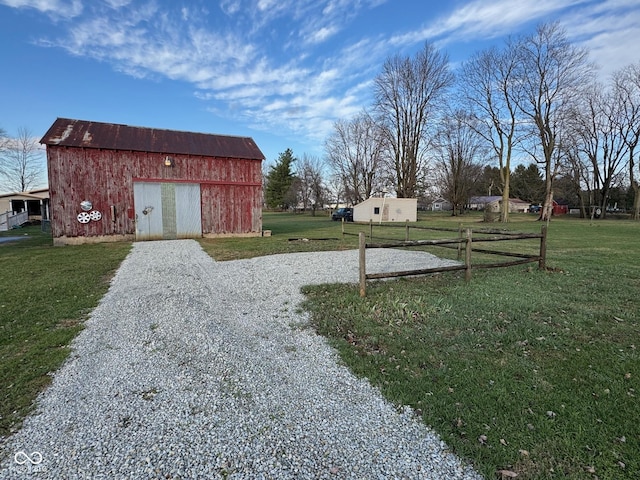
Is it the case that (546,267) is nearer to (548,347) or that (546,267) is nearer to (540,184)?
(548,347)

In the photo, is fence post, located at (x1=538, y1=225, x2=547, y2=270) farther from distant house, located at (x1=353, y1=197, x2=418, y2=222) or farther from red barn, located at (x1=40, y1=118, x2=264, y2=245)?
distant house, located at (x1=353, y1=197, x2=418, y2=222)

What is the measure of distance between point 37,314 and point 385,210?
112 feet

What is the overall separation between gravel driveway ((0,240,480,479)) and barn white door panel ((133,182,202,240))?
37.3 ft

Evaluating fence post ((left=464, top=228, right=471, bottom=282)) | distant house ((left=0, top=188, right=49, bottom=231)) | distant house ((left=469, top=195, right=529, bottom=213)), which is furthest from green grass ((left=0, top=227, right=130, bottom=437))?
distant house ((left=469, top=195, right=529, bottom=213))

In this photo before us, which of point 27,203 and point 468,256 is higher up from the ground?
point 27,203

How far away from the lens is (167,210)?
1591 cm

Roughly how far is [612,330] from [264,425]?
15.4ft

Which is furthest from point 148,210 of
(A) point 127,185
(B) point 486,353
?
(B) point 486,353

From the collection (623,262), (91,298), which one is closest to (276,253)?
(91,298)

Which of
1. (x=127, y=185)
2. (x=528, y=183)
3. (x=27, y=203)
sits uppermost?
(x=528, y=183)

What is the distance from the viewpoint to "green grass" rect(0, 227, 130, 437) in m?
3.11

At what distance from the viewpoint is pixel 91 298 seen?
19.8 ft

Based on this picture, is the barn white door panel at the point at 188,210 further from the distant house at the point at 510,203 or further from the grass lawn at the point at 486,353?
the distant house at the point at 510,203

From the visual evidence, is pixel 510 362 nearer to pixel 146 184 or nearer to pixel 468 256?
pixel 468 256
